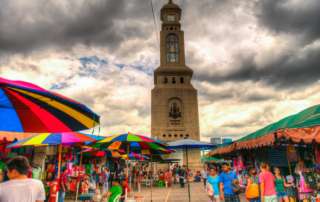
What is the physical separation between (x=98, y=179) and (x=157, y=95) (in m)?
34.1

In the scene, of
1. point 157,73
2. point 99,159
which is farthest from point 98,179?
point 157,73

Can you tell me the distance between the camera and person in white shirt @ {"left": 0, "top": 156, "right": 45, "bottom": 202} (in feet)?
8.77

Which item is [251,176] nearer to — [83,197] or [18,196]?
[83,197]

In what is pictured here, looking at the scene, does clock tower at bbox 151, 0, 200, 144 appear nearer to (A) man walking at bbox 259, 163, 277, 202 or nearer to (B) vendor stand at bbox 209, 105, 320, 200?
(B) vendor stand at bbox 209, 105, 320, 200

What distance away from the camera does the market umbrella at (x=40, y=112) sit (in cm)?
359

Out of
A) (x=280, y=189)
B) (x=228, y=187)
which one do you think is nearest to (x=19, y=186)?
(x=228, y=187)

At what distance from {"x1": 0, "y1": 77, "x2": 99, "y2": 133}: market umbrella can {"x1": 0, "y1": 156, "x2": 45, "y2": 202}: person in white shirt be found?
1048mm

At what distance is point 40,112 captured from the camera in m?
4.11

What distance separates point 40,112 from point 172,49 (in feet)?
172

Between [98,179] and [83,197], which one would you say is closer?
[83,197]

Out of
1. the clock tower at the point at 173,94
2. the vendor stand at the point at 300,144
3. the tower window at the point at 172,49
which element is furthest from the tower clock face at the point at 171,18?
the vendor stand at the point at 300,144

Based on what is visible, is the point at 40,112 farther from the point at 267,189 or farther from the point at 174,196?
the point at 174,196

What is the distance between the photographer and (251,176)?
7.99 meters

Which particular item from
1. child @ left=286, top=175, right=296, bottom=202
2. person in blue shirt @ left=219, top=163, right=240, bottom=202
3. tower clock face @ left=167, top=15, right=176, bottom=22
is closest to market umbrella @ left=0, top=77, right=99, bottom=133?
person in blue shirt @ left=219, top=163, right=240, bottom=202
